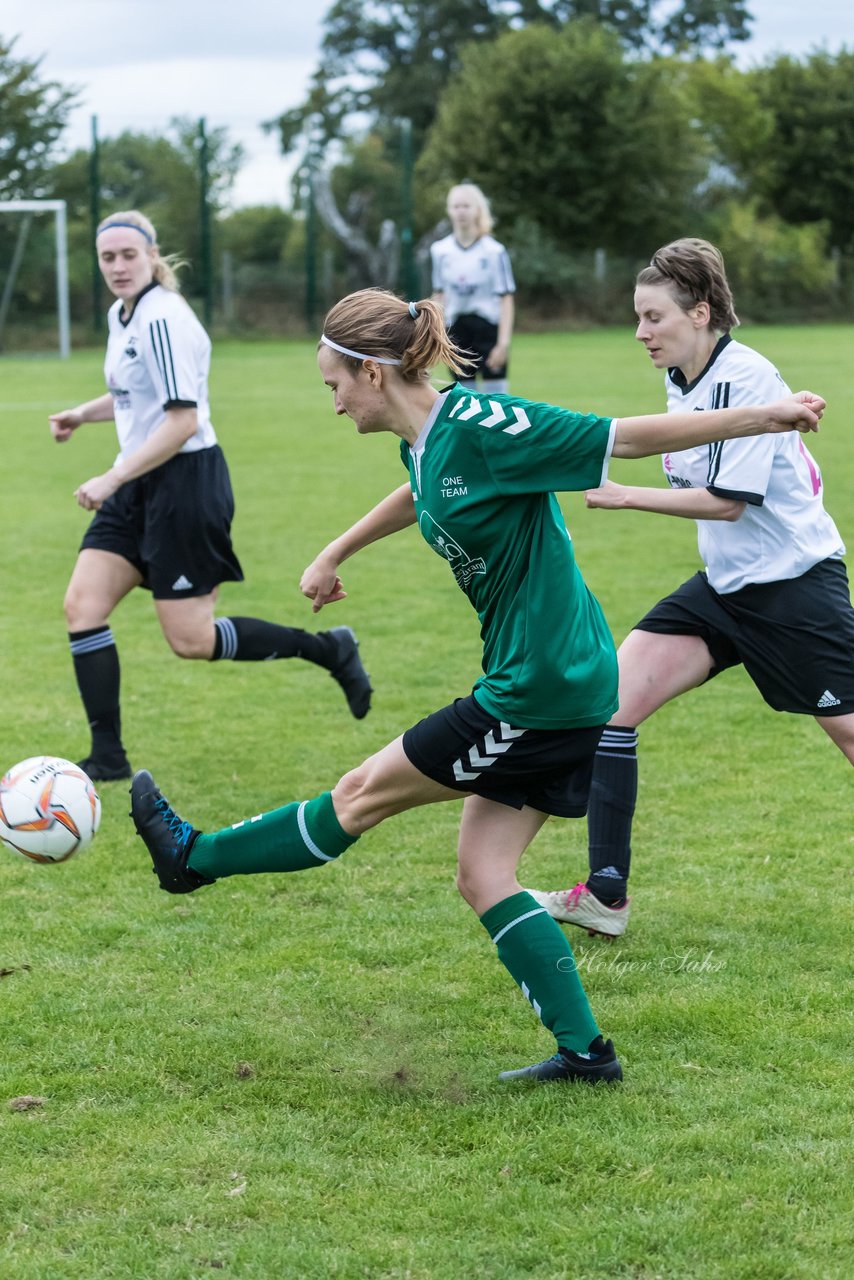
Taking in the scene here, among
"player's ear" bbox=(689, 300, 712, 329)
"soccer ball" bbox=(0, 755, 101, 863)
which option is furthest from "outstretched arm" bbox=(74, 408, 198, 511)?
"player's ear" bbox=(689, 300, 712, 329)

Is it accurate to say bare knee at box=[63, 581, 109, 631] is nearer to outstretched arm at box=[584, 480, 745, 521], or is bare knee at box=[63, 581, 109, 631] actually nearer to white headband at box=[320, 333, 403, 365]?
outstretched arm at box=[584, 480, 745, 521]

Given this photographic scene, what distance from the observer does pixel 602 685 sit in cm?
340

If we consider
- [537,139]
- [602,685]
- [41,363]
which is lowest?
[41,363]

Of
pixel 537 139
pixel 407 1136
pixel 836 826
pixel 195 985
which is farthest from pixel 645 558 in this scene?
pixel 537 139

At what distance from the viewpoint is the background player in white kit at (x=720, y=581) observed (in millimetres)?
4102

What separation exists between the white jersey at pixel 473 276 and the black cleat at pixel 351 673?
25.7 ft

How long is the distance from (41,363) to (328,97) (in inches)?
1595

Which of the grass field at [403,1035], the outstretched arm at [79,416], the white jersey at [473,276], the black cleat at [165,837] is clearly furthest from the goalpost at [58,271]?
the black cleat at [165,837]

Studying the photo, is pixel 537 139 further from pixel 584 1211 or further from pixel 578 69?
pixel 584 1211

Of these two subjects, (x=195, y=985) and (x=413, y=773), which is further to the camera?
(x=195, y=985)

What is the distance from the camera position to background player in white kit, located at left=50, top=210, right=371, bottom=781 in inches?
226

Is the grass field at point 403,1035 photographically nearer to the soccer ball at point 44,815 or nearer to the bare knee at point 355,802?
the soccer ball at point 44,815

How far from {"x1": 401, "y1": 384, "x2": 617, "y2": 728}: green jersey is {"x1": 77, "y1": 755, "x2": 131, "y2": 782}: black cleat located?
287cm

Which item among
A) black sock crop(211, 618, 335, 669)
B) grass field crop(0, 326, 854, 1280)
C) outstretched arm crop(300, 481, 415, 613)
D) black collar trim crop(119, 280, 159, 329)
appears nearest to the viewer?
grass field crop(0, 326, 854, 1280)
